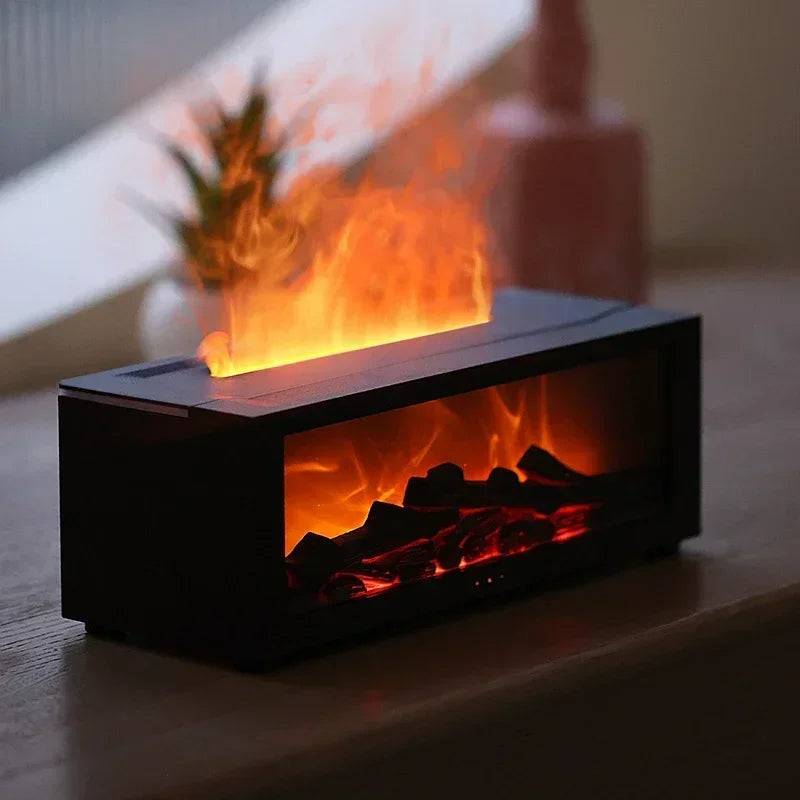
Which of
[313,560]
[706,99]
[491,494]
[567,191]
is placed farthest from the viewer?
[706,99]

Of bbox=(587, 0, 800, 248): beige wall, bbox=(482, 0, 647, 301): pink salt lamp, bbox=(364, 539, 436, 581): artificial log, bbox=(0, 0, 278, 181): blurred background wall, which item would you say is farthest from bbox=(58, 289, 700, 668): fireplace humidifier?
bbox=(587, 0, 800, 248): beige wall

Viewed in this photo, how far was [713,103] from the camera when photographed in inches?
133

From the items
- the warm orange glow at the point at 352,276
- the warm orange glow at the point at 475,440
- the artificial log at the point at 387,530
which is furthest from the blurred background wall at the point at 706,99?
the artificial log at the point at 387,530

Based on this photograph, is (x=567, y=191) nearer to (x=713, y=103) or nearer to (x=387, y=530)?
(x=713, y=103)

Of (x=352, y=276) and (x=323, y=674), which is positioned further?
(x=352, y=276)

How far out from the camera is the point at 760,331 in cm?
273

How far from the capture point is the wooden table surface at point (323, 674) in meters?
1.13

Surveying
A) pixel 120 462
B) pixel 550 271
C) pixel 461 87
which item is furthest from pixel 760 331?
pixel 120 462

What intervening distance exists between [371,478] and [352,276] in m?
0.20

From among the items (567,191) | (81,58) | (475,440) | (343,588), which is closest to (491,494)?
(475,440)

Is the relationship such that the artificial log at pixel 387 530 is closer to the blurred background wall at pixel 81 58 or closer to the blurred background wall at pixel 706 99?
the blurred background wall at pixel 81 58

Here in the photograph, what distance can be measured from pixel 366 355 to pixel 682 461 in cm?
33

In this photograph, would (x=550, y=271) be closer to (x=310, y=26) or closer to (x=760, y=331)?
(x=760, y=331)

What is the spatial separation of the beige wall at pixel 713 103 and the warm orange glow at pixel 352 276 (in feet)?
5.86
